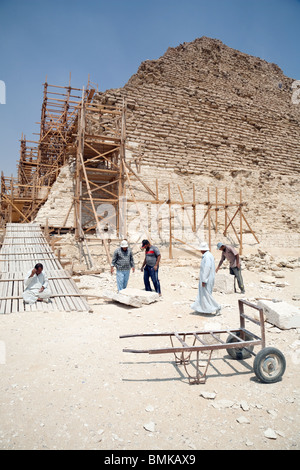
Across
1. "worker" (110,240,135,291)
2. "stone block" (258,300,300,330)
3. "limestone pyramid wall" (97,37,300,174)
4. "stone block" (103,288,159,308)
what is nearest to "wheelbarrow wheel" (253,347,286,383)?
"stone block" (258,300,300,330)

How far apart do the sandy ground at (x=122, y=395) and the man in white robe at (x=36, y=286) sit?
61cm

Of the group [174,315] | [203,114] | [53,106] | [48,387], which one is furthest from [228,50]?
[48,387]

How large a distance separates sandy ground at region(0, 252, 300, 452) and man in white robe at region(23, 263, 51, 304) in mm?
612

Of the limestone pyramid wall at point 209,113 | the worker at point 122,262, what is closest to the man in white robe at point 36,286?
the worker at point 122,262

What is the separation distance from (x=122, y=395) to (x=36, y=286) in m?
3.09

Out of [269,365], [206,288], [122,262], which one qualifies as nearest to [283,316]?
[206,288]

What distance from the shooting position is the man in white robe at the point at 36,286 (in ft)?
16.0

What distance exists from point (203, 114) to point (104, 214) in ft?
29.0

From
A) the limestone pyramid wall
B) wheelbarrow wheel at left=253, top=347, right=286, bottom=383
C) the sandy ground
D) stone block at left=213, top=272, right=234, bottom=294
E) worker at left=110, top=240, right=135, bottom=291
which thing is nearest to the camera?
the sandy ground

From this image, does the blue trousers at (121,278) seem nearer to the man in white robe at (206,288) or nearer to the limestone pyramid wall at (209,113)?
the man in white robe at (206,288)

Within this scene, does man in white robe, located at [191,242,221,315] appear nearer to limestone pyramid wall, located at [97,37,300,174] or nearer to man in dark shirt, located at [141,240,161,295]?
man in dark shirt, located at [141,240,161,295]

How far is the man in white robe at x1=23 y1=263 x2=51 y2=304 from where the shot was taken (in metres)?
4.88
